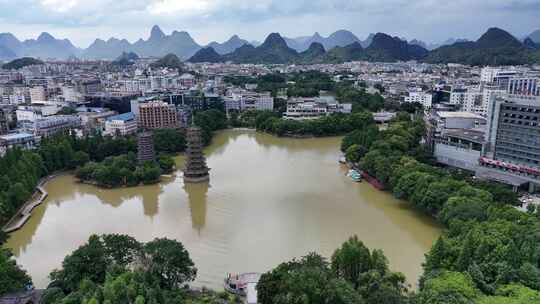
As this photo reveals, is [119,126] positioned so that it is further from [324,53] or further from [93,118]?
[324,53]

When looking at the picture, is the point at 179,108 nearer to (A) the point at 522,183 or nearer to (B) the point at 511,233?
(A) the point at 522,183

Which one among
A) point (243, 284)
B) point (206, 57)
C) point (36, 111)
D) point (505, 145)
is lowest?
point (243, 284)

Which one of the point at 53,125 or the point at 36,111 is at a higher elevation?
the point at 36,111

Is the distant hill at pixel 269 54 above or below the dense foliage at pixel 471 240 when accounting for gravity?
above

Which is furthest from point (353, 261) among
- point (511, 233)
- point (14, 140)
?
point (14, 140)

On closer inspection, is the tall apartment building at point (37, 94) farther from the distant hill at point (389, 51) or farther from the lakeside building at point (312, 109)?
the distant hill at point (389, 51)

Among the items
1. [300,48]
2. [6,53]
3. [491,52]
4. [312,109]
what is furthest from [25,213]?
[300,48]

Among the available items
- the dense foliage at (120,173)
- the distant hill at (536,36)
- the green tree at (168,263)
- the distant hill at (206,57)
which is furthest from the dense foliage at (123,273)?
the distant hill at (536,36)
